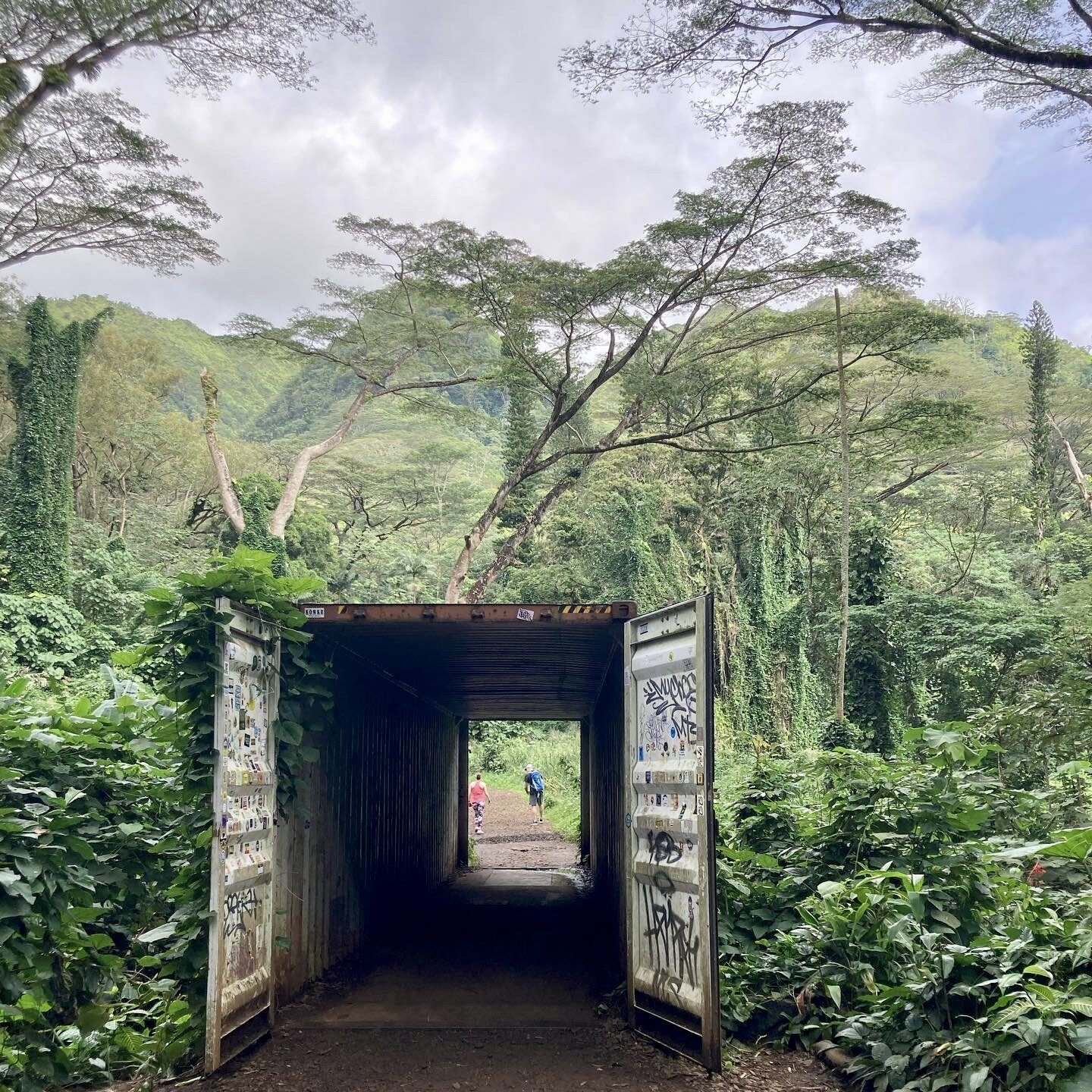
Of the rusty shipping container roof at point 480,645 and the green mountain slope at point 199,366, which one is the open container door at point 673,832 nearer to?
the rusty shipping container roof at point 480,645

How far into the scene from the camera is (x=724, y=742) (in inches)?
1023

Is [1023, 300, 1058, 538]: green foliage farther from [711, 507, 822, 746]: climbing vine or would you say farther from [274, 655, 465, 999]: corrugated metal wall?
[274, 655, 465, 999]: corrugated metal wall

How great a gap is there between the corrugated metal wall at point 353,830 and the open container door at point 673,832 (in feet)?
7.22

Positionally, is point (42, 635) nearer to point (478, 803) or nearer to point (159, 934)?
point (478, 803)

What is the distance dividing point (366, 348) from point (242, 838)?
2254 centimetres

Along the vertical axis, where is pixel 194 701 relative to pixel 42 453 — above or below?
below

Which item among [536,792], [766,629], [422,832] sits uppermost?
[766,629]

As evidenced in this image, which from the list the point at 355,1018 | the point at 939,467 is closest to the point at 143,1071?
the point at 355,1018

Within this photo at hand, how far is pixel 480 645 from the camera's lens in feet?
28.3

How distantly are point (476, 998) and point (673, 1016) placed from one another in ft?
7.10

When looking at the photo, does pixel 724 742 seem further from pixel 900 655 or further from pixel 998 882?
pixel 998 882

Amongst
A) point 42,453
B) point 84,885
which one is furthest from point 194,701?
point 42,453

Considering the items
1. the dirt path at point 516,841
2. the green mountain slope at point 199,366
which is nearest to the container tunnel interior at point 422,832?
the dirt path at point 516,841

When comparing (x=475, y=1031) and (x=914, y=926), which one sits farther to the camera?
(x=475, y=1031)
